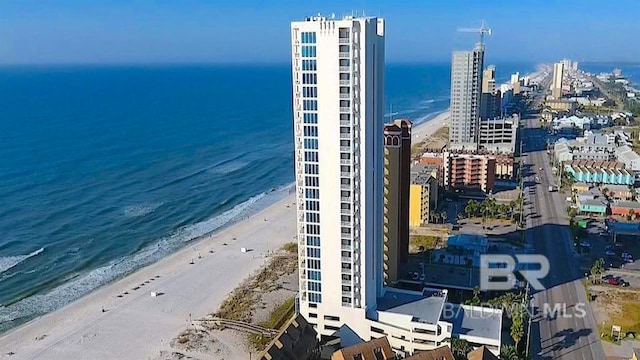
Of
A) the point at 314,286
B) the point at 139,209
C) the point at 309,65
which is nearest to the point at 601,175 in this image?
the point at 314,286

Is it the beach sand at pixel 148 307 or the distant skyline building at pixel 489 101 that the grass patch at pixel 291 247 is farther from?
the distant skyline building at pixel 489 101

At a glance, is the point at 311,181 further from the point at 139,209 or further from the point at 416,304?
the point at 139,209

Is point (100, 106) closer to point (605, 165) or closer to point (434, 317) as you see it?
point (605, 165)

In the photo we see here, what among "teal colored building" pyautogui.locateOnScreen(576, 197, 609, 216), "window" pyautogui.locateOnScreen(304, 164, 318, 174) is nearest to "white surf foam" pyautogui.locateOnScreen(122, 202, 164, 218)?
"window" pyautogui.locateOnScreen(304, 164, 318, 174)

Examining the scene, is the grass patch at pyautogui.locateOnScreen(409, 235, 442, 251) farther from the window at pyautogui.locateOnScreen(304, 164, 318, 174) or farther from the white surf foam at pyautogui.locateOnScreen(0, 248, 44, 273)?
the white surf foam at pyautogui.locateOnScreen(0, 248, 44, 273)

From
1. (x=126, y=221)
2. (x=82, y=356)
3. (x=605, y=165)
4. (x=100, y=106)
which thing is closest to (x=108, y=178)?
(x=126, y=221)
